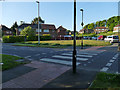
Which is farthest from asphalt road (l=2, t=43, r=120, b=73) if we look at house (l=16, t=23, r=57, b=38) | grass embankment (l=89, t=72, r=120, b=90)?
house (l=16, t=23, r=57, b=38)

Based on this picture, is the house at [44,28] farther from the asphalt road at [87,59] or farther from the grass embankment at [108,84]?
the grass embankment at [108,84]

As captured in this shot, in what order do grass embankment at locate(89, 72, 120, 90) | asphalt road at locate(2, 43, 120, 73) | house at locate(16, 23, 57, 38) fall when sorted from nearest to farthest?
1. grass embankment at locate(89, 72, 120, 90)
2. asphalt road at locate(2, 43, 120, 73)
3. house at locate(16, 23, 57, 38)

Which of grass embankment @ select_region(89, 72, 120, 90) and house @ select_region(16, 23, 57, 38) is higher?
house @ select_region(16, 23, 57, 38)

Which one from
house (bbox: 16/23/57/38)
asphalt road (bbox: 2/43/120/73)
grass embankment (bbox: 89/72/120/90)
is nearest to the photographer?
grass embankment (bbox: 89/72/120/90)

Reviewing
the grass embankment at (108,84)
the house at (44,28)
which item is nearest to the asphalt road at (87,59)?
the grass embankment at (108,84)

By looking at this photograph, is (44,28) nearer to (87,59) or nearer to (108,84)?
(87,59)

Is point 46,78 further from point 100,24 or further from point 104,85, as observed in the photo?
point 100,24

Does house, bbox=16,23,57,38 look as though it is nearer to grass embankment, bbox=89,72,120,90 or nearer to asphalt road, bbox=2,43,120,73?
asphalt road, bbox=2,43,120,73

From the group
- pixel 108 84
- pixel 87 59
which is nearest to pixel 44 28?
pixel 87 59

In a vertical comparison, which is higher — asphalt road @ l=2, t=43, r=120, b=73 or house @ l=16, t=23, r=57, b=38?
house @ l=16, t=23, r=57, b=38

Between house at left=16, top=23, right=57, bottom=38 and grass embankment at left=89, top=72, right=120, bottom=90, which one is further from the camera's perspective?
house at left=16, top=23, right=57, bottom=38

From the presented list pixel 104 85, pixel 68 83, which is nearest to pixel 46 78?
pixel 68 83

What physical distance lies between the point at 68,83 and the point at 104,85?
4.49 ft

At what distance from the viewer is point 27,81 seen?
171 inches
